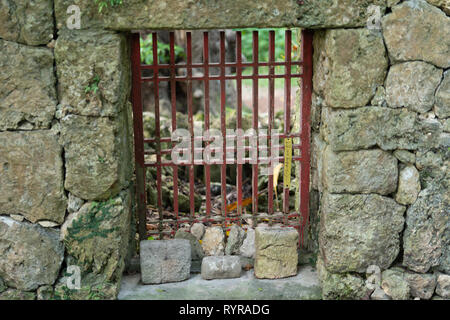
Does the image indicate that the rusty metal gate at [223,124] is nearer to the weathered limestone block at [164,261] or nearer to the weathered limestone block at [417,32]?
the weathered limestone block at [164,261]

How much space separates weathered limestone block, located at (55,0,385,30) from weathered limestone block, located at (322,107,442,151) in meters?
0.70

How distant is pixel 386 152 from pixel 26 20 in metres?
2.66

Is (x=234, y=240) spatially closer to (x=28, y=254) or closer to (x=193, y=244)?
(x=193, y=244)

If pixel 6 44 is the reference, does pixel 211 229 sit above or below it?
below

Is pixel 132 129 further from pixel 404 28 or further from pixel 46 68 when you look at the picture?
pixel 404 28

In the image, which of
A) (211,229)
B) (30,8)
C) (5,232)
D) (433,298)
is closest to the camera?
(30,8)

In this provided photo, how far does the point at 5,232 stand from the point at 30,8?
1.57 m

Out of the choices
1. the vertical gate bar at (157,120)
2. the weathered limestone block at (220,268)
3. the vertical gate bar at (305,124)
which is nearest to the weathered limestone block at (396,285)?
the vertical gate bar at (305,124)

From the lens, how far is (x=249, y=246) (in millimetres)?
4270

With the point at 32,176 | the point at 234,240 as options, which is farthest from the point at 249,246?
the point at 32,176

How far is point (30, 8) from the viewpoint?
3.40 meters

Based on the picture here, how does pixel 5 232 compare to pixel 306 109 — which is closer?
pixel 5 232

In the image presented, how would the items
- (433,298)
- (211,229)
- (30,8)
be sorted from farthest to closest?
(211,229)
(433,298)
(30,8)

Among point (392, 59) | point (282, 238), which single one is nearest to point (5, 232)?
point (282, 238)
